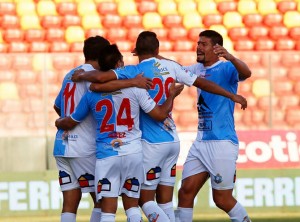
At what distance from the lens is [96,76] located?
8.08m

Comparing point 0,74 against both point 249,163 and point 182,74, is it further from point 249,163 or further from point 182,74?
point 182,74

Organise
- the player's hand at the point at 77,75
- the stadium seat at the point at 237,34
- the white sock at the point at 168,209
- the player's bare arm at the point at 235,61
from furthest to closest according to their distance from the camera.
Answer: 1. the stadium seat at the point at 237,34
2. the white sock at the point at 168,209
3. the player's bare arm at the point at 235,61
4. the player's hand at the point at 77,75

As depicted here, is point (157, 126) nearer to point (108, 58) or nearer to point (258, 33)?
point (108, 58)

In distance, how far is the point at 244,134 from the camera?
13320 mm

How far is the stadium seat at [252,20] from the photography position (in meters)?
18.1

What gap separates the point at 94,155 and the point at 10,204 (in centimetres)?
448

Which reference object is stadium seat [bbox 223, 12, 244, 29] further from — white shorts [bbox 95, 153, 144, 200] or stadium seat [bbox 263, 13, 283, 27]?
white shorts [bbox 95, 153, 144, 200]

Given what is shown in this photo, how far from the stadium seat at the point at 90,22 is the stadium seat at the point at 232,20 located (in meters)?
2.42

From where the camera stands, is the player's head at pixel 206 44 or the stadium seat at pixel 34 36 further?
the stadium seat at pixel 34 36

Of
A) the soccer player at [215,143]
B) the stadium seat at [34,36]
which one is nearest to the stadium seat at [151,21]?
the stadium seat at [34,36]

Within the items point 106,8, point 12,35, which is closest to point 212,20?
Answer: point 106,8

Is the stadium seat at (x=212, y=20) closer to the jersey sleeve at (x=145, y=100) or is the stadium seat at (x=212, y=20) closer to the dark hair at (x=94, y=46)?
the dark hair at (x=94, y=46)

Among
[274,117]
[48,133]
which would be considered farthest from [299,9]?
[48,133]

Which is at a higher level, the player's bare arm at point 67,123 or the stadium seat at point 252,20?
the stadium seat at point 252,20
